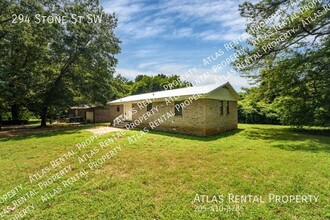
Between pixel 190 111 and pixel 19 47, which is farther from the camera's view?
pixel 19 47

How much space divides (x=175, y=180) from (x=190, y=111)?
23.2 ft

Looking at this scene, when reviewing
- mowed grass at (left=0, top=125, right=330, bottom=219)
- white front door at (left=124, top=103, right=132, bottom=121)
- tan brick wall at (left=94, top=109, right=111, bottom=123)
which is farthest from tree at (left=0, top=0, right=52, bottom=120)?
tan brick wall at (left=94, top=109, right=111, bottom=123)

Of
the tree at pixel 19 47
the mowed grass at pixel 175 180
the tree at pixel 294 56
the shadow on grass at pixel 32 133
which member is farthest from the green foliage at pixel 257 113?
the tree at pixel 19 47

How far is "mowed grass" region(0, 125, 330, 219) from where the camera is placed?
405cm

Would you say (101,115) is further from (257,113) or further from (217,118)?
(257,113)

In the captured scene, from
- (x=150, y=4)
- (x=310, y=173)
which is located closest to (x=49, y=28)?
(x=150, y=4)

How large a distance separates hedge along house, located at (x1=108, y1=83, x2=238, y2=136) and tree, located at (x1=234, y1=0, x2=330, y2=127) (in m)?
3.20

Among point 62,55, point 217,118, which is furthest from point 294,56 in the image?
point 62,55

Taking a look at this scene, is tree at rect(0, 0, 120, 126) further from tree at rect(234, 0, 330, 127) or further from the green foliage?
the green foliage

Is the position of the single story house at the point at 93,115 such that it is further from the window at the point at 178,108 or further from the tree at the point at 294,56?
the tree at the point at 294,56

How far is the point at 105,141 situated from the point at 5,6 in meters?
13.4

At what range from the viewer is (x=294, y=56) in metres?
13.1

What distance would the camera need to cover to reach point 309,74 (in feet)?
43.0

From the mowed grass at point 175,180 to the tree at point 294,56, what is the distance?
20.0 feet
